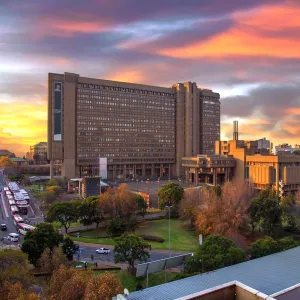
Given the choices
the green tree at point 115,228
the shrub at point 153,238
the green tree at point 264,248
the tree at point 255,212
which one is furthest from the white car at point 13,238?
the tree at point 255,212

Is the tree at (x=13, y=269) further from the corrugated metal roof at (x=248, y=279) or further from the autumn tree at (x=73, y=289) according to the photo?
the corrugated metal roof at (x=248, y=279)

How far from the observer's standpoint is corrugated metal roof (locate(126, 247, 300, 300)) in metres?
17.5

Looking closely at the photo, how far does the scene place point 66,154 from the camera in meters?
131

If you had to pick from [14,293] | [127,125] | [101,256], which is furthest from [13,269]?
[127,125]

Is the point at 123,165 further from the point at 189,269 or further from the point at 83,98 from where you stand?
the point at 189,269

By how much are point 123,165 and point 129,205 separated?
299 feet

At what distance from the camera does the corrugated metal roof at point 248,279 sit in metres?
17.5

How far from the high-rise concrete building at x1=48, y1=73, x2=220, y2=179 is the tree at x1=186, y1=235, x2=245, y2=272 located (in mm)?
106137

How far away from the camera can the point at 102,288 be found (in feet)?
62.4

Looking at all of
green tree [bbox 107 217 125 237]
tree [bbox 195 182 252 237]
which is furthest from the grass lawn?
tree [bbox 195 182 252 237]

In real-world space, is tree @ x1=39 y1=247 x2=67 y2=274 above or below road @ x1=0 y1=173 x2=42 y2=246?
above

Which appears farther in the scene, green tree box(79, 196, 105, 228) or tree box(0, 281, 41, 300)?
green tree box(79, 196, 105, 228)

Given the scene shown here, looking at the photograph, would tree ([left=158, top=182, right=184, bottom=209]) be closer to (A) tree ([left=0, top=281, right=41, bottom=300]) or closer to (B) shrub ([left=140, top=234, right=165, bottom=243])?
(B) shrub ([left=140, top=234, right=165, bottom=243])

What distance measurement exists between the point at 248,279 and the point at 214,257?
373 inches
